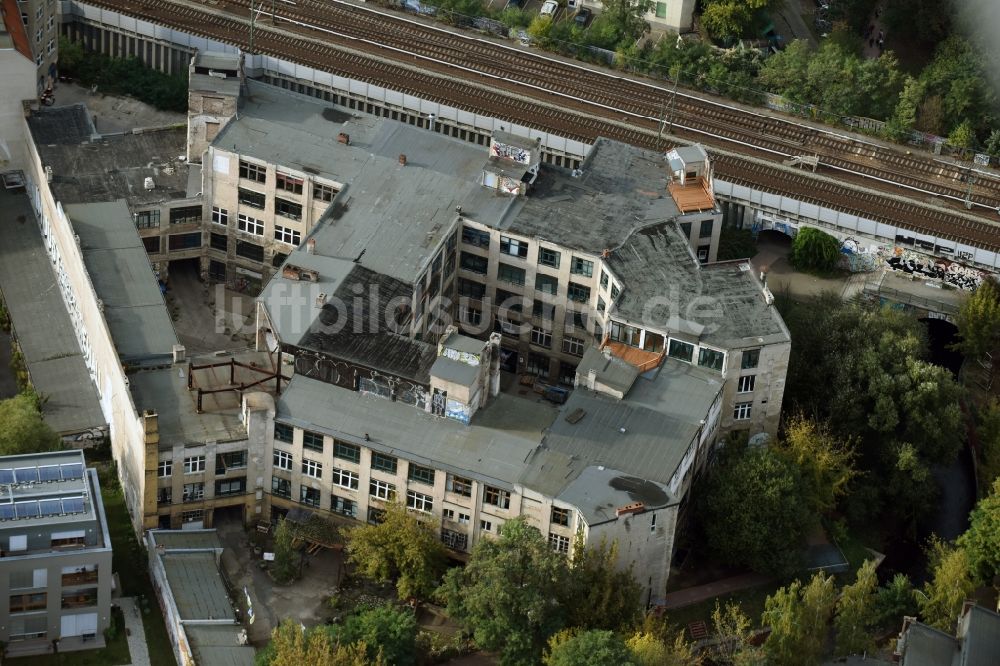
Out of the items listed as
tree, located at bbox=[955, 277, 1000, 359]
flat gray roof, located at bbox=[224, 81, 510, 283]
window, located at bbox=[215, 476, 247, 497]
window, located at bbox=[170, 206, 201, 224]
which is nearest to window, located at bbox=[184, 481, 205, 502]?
window, located at bbox=[215, 476, 247, 497]

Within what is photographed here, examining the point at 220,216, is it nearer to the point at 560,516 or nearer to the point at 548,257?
the point at 548,257

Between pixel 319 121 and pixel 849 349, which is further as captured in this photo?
pixel 319 121

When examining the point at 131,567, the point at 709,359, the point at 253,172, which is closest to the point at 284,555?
the point at 131,567

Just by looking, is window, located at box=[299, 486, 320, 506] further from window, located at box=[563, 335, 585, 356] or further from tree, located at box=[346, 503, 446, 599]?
window, located at box=[563, 335, 585, 356]

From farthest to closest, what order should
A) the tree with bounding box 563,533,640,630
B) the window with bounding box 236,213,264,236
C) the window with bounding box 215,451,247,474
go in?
the window with bounding box 236,213,264,236, the window with bounding box 215,451,247,474, the tree with bounding box 563,533,640,630

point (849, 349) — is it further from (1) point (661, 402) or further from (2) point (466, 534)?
(2) point (466, 534)

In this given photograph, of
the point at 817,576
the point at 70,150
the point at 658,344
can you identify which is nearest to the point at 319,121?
the point at 70,150
